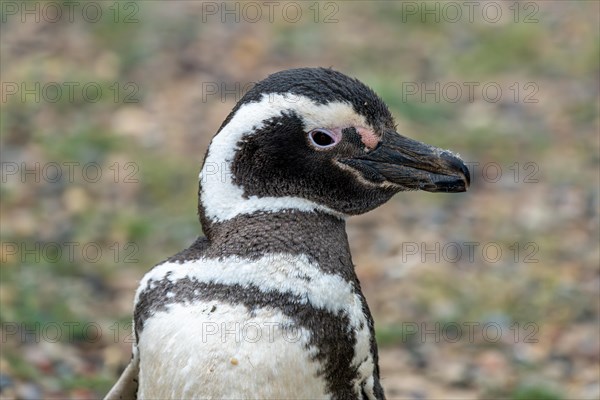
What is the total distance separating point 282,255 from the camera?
121 inches

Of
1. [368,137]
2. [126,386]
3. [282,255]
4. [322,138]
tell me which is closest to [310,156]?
[322,138]

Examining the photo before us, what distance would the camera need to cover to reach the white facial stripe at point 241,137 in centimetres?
314

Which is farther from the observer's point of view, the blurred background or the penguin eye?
the blurred background

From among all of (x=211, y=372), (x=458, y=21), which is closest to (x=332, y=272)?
(x=211, y=372)

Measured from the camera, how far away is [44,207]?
638 cm

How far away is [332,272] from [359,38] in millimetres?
5770

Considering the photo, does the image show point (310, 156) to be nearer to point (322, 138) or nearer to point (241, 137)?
point (322, 138)

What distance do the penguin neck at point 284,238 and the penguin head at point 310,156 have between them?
0.03 metres

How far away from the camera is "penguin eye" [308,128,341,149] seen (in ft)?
10.5

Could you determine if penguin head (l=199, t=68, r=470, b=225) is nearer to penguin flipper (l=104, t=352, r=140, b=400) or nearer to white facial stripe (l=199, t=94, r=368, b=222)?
white facial stripe (l=199, t=94, r=368, b=222)

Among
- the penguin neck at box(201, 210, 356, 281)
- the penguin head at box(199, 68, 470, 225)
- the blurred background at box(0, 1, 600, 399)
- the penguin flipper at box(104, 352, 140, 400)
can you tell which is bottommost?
the penguin flipper at box(104, 352, 140, 400)

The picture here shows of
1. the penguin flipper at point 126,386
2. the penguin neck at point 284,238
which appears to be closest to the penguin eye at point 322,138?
the penguin neck at point 284,238

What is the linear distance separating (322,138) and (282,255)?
38cm

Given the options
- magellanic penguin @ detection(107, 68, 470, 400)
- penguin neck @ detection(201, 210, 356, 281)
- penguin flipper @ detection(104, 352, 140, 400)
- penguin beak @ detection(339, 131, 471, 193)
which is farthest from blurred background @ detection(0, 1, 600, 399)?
penguin beak @ detection(339, 131, 471, 193)
